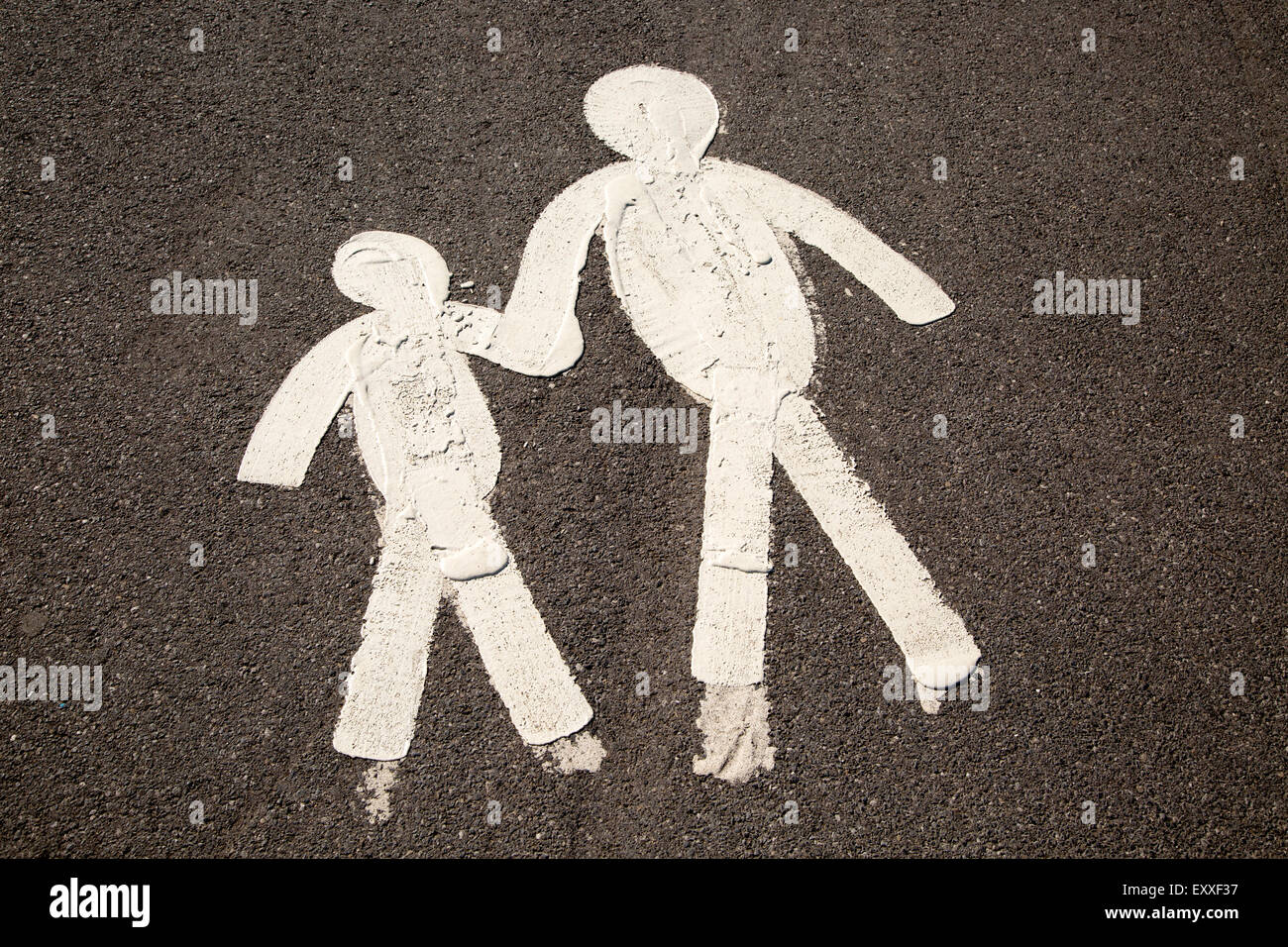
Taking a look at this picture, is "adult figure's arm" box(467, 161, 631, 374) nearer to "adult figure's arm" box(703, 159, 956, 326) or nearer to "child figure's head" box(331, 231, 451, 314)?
"child figure's head" box(331, 231, 451, 314)

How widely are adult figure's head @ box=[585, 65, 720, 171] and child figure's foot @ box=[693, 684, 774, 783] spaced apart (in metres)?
2.25

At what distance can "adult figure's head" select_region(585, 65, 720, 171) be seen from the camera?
3.42 metres

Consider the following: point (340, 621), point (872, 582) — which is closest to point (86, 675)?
point (340, 621)

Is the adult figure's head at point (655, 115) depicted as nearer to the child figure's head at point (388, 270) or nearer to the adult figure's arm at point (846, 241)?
the adult figure's arm at point (846, 241)

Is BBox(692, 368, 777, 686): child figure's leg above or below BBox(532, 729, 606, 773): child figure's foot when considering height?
above

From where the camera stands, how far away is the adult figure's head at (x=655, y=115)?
11.2 feet

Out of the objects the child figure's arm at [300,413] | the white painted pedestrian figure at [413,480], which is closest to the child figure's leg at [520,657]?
the white painted pedestrian figure at [413,480]

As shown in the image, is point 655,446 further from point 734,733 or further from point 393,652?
point 393,652

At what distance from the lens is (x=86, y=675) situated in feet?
9.04

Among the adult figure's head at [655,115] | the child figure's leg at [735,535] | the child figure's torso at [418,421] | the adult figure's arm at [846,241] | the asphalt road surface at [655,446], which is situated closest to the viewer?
the asphalt road surface at [655,446]

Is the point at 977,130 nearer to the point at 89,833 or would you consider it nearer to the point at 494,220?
the point at 494,220

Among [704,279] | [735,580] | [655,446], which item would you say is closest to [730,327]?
[704,279]

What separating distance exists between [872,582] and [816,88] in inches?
89.6

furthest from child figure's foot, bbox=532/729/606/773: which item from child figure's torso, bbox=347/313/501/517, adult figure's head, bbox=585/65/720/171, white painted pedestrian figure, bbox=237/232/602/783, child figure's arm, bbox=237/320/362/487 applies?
adult figure's head, bbox=585/65/720/171
